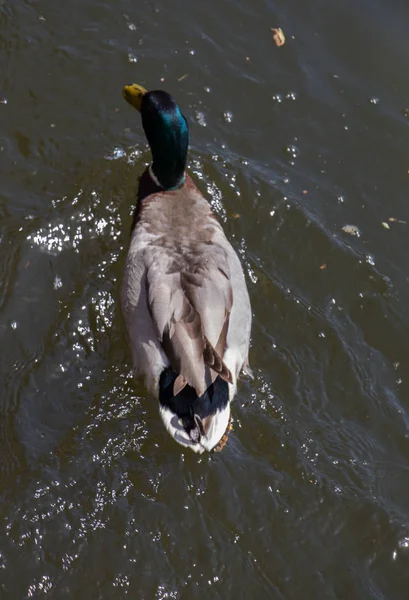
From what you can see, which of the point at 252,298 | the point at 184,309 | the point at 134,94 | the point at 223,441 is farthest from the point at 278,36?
the point at 223,441

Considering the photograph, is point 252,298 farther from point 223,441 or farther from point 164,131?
point 164,131

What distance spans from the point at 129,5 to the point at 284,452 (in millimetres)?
3808

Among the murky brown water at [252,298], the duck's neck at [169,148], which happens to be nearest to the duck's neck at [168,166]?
the duck's neck at [169,148]

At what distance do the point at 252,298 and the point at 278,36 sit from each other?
2543 mm

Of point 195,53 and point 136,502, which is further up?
point 195,53

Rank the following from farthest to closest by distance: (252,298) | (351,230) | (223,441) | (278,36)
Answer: (278,36), (351,230), (252,298), (223,441)

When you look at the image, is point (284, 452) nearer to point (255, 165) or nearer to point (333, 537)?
point (333, 537)

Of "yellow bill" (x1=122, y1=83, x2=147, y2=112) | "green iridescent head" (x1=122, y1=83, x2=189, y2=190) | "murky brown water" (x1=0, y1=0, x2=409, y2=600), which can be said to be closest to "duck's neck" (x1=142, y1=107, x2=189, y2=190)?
"green iridescent head" (x1=122, y1=83, x2=189, y2=190)

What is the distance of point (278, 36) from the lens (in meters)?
6.69

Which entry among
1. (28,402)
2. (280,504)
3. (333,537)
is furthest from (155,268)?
(333,537)

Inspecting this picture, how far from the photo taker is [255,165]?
5992 millimetres

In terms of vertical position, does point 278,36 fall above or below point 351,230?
above

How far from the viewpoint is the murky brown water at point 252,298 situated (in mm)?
4215

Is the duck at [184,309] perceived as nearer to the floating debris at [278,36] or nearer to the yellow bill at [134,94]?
the yellow bill at [134,94]
